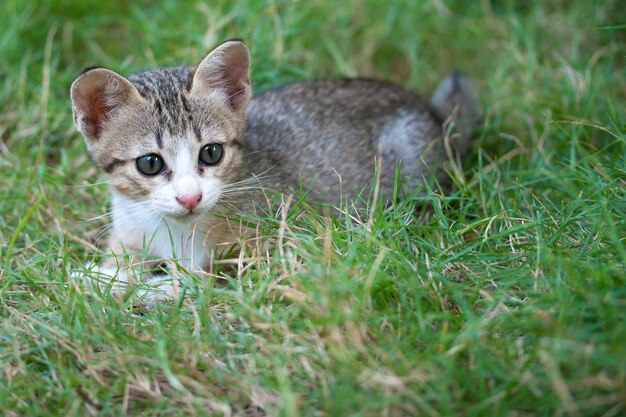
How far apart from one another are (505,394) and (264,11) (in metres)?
4.08

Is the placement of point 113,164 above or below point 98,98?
below

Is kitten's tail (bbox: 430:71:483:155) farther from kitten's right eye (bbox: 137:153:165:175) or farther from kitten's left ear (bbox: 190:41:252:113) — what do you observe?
kitten's right eye (bbox: 137:153:165:175)

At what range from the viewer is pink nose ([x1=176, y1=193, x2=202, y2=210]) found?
3498 mm

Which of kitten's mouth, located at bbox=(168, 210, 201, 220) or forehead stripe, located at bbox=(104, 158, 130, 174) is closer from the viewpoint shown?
kitten's mouth, located at bbox=(168, 210, 201, 220)

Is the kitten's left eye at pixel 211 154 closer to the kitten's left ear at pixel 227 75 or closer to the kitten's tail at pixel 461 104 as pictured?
the kitten's left ear at pixel 227 75

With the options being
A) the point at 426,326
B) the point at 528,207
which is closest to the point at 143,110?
the point at 426,326

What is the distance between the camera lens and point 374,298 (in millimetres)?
3125

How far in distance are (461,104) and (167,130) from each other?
97.1 inches

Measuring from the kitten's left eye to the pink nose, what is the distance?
309 millimetres

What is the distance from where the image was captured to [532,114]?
5188mm

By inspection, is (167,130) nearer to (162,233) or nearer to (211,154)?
(211,154)

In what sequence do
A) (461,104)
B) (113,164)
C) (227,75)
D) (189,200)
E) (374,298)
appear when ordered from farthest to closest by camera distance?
(461,104) < (227,75) < (113,164) < (189,200) < (374,298)

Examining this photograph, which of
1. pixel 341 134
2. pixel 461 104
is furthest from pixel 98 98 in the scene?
pixel 461 104

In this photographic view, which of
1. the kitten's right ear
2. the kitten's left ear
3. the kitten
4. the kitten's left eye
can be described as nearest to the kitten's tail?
the kitten
